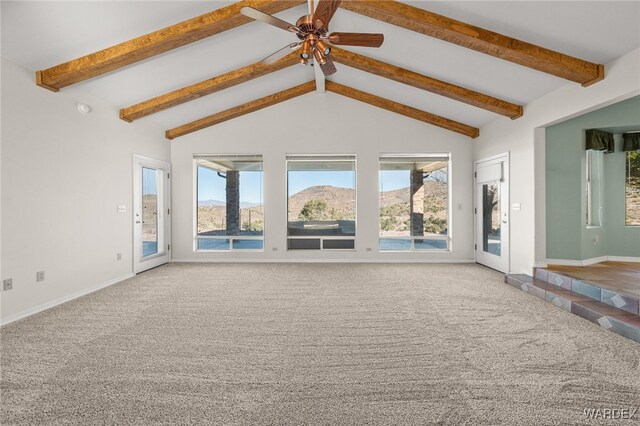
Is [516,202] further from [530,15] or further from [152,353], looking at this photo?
[152,353]

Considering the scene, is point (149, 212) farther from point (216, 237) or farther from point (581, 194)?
point (581, 194)

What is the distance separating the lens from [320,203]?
670 centimetres

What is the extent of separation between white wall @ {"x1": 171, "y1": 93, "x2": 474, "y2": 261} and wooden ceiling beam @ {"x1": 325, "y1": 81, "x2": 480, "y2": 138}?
→ 0.19 m

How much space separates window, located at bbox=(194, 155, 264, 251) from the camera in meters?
6.64

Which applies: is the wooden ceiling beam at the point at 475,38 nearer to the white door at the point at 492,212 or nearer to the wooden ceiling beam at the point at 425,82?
the wooden ceiling beam at the point at 425,82

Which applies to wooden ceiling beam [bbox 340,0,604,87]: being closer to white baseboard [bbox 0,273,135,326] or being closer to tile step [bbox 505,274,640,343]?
tile step [bbox 505,274,640,343]

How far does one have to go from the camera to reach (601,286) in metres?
3.66

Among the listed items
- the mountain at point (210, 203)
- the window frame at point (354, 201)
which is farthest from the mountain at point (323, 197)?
the mountain at point (210, 203)

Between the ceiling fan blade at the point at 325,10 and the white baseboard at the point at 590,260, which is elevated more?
the ceiling fan blade at the point at 325,10

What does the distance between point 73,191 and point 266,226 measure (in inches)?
131

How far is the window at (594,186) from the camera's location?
546 centimetres

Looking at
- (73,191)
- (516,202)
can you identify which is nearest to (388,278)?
(516,202)

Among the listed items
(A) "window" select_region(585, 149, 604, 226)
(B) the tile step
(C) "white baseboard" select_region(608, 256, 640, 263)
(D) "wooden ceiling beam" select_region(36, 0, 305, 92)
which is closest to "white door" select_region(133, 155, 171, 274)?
(D) "wooden ceiling beam" select_region(36, 0, 305, 92)

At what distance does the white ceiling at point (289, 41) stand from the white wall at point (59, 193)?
44cm
